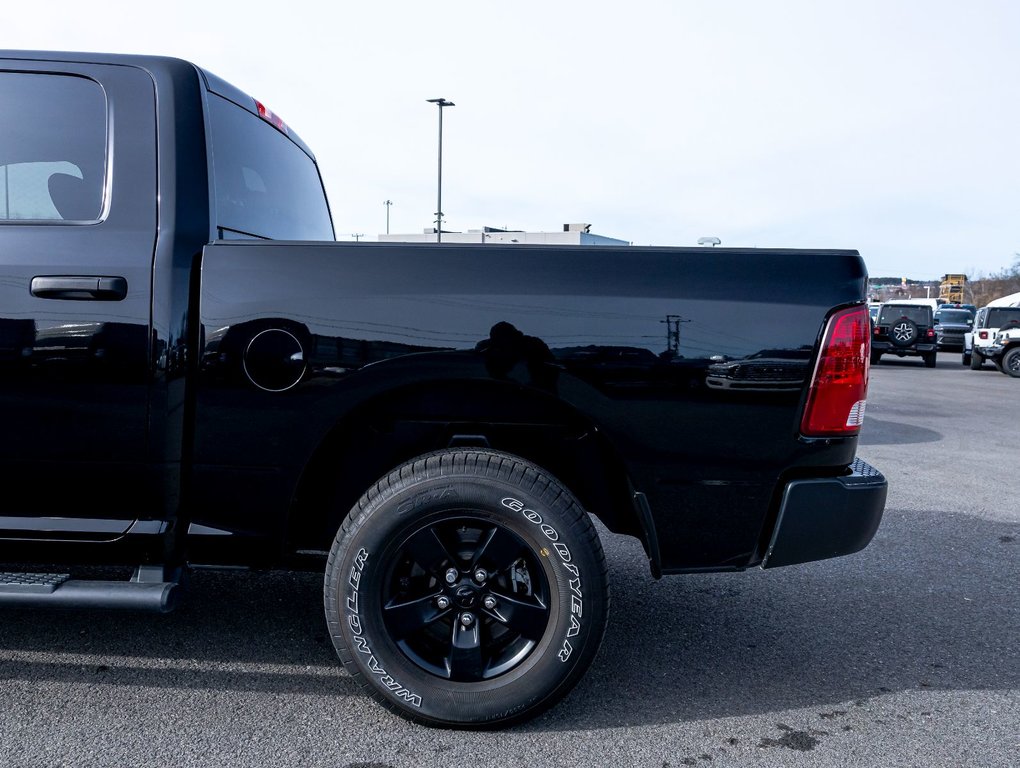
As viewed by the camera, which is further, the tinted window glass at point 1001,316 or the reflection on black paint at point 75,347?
the tinted window glass at point 1001,316

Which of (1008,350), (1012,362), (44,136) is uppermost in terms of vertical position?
(44,136)

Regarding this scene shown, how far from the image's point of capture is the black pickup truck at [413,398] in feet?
8.37

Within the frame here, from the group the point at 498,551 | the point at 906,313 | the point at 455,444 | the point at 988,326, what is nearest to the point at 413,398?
the point at 455,444

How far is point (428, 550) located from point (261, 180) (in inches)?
62.2

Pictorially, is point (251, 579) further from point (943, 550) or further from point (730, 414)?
point (943, 550)

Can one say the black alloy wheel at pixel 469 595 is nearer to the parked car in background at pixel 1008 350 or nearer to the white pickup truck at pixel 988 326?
the parked car in background at pixel 1008 350

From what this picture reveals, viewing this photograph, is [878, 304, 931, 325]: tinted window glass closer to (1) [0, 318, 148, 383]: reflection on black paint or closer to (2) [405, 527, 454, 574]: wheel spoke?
(2) [405, 527, 454, 574]: wheel spoke

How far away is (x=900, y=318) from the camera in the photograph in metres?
24.4

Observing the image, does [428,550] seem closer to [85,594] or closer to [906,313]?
[85,594]

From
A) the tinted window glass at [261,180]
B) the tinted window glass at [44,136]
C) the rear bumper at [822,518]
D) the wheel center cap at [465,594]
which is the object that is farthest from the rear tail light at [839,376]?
the tinted window glass at [44,136]

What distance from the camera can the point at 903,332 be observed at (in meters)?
24.2

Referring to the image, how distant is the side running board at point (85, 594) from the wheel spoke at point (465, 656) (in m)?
0.84

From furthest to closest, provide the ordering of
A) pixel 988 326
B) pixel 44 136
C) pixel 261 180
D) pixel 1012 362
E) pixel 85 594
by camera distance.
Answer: pixel 988 326 < pixel 1012 362 < pixel 261 180 < pixel 44 136 < pixel 85 594

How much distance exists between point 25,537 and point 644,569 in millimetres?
2800
